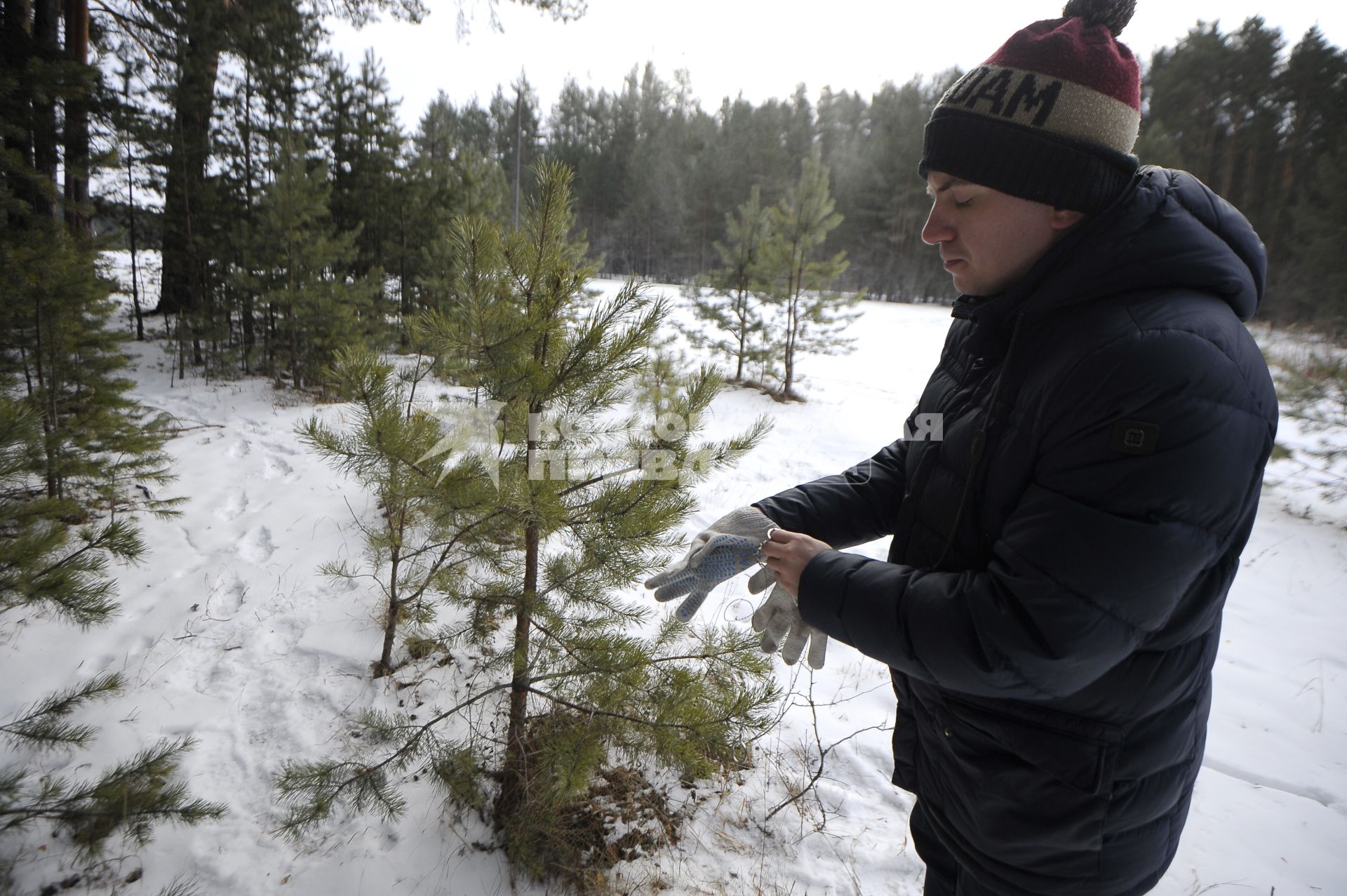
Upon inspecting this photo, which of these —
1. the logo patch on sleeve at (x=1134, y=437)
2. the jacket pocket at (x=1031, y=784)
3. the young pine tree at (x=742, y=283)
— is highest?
the young pine tree at (x=742, y=283)

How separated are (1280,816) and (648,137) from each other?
102 ft

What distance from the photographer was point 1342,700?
11.4 ft

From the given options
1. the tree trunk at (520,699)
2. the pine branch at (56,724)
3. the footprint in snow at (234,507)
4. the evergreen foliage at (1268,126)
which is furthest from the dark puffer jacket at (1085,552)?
the evergreen foliage at (1268,126)

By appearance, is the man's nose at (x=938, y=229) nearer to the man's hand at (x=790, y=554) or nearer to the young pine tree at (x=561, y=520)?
the man's hand at (x=790, y=554)

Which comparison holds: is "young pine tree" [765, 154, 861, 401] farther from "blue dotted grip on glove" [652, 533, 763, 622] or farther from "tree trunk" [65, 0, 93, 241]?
"blue dotted grip on glove" [652, 533, 763, 622]

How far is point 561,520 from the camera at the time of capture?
79.4 inches

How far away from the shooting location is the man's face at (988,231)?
1.05 meters

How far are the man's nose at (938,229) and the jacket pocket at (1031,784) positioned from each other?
2.90ft

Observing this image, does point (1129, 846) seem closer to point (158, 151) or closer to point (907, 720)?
point (907, 720)

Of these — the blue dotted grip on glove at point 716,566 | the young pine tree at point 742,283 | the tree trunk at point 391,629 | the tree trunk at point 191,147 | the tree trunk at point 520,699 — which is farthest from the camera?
the young pine tree at point 742,283

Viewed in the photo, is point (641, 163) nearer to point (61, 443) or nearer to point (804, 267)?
point (804, 267)

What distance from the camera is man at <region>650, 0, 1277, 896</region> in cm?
81

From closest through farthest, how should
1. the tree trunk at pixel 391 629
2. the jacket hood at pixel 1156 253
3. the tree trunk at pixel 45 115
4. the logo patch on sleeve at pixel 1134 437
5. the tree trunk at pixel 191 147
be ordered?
the logo patch on sleeve at pixel 1134 437 < the jacket hood at pixel 1156 253 < the tree trunk at pixel 391 629 < the tree trunk at pixel 45 115 < the tree trunk at pixel 191 147

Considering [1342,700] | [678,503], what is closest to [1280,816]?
[1342,700]
